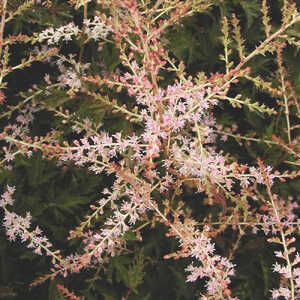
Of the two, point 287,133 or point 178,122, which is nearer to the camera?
point 178,122

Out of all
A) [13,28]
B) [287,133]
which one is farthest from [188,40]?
[13,28]

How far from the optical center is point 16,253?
2.37 m

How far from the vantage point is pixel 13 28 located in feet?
7.63

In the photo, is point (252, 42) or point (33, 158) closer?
point (33, 158)

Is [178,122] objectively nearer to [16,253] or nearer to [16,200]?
[16,200]

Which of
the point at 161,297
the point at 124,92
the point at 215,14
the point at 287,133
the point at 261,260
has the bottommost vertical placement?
the point at 161,297

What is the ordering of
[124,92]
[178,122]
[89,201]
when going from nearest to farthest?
[178,122] < [89,201] < [124,92]

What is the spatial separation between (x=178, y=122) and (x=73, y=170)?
867 mm

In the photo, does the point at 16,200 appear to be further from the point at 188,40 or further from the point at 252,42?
the point at 252,42

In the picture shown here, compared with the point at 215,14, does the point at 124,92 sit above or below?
below

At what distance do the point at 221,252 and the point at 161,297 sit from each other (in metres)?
0.48

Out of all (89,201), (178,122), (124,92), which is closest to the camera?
(178,122)

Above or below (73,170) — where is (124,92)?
above

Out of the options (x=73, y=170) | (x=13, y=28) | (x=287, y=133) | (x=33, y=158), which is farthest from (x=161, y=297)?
(x=13, y=28)
